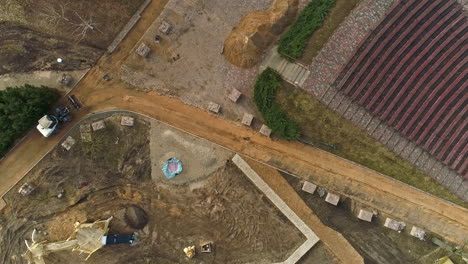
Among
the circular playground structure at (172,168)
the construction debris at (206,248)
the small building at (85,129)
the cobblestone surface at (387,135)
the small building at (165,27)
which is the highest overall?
the cobblestone surface at (387,135)

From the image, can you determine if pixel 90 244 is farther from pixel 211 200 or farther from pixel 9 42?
pixel 9 42

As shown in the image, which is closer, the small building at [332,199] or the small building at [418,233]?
the small building at [418,233]

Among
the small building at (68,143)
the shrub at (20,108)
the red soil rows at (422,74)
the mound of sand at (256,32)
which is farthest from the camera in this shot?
the small building at (68,143)

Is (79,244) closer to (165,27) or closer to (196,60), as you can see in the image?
(196,60)

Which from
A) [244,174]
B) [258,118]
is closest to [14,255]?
[244,174]

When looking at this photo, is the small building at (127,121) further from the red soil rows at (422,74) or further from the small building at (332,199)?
the red soil rows at (422,74)

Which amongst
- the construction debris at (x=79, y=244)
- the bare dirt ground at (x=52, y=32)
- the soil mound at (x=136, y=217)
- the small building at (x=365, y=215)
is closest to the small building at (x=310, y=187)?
the small building at (x=365, y=215)
